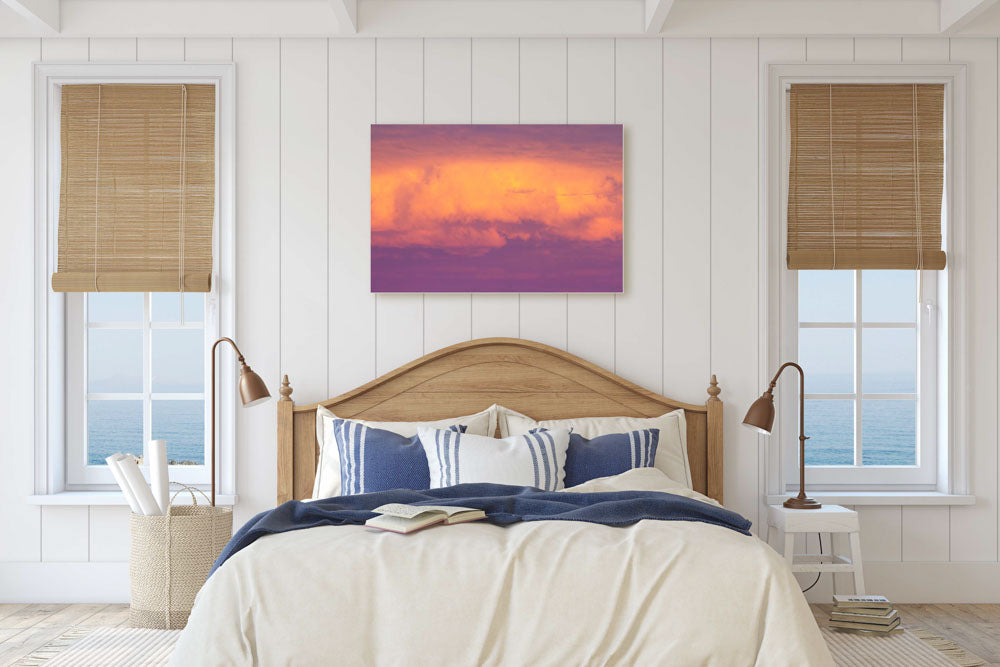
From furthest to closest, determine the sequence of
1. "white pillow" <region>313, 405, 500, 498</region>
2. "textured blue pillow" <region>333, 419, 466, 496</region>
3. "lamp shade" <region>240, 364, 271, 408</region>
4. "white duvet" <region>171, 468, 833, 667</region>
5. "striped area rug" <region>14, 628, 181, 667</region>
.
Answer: "white pillow" <region>313, 405, 500, 498</region>, "lamp shade" <region>240, 364, 271, 408</region>, "textured blue pillow" <region>333, 419, 466, 496</region>, "striped area rug" <region>14, 628, 181, 667</region>, "white duvet" <region>171, 468, 833, 667</region>

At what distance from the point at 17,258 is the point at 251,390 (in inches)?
56.4

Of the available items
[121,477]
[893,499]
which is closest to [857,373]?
[893,499]

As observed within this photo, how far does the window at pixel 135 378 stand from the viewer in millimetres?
3801

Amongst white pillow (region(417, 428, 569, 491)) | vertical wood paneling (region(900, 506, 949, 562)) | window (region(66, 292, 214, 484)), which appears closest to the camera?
white pillow (region(417, 428, 569, 491))

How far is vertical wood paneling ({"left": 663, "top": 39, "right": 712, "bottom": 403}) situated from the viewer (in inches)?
146

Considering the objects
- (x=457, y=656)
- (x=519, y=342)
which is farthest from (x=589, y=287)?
(x=457, y=656)

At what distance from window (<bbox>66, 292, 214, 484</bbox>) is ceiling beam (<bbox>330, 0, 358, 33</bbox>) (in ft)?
4.59

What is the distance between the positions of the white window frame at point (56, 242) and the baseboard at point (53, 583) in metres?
0.34

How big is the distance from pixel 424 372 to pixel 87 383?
1.65 metres

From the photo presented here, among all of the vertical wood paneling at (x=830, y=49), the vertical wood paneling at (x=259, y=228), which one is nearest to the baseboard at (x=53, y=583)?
the vertical wood paneling at (x=259, y=228)

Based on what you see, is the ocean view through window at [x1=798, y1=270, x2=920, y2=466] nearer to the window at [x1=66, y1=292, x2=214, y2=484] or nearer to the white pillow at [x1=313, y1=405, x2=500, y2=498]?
the white pillow at [x1=313, y1=405, x2=500, y2=498]

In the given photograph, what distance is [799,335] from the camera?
3.81 metres

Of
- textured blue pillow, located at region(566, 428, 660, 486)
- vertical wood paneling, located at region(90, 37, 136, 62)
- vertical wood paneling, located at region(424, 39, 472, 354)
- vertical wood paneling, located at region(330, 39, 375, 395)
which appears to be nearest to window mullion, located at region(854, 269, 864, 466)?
textured blue pillow, located at region(566, 428, 660, 486)

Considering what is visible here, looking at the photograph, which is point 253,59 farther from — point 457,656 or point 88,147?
point 457,656
